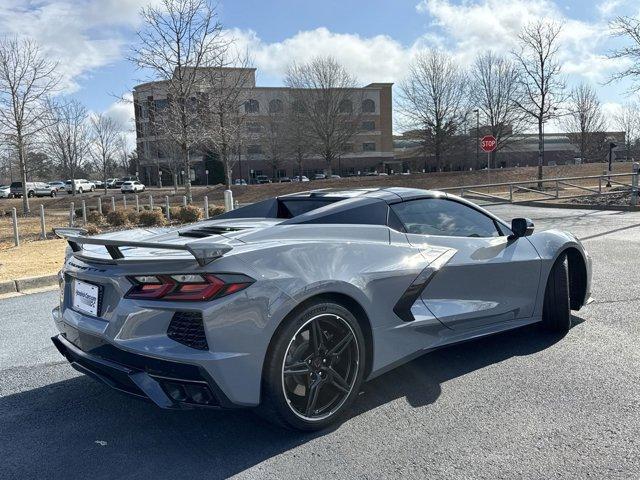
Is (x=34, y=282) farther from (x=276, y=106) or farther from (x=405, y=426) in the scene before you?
(x=276, y=106)

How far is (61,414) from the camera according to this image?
3568 millimetres

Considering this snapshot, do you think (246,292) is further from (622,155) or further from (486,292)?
(622,155)

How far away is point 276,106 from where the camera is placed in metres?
61.5

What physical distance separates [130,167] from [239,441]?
97.8 m

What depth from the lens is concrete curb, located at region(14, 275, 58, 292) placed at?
8258 mm

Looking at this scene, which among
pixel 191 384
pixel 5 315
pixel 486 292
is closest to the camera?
pixel 191 384

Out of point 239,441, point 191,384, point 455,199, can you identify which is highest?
point 455,199

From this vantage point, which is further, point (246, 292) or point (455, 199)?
point (455, 199)

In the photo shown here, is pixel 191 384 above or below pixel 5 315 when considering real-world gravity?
above

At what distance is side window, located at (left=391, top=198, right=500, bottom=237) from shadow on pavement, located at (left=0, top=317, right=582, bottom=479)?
106cm

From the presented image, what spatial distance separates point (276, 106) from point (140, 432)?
60.7m

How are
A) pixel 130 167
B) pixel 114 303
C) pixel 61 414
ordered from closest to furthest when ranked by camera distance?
pixel 114 303, pixel 61 414, pixel 130 167

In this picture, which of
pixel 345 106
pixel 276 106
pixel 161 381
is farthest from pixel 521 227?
pixel 276 106

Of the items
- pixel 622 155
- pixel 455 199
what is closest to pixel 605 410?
pixel 455 199
